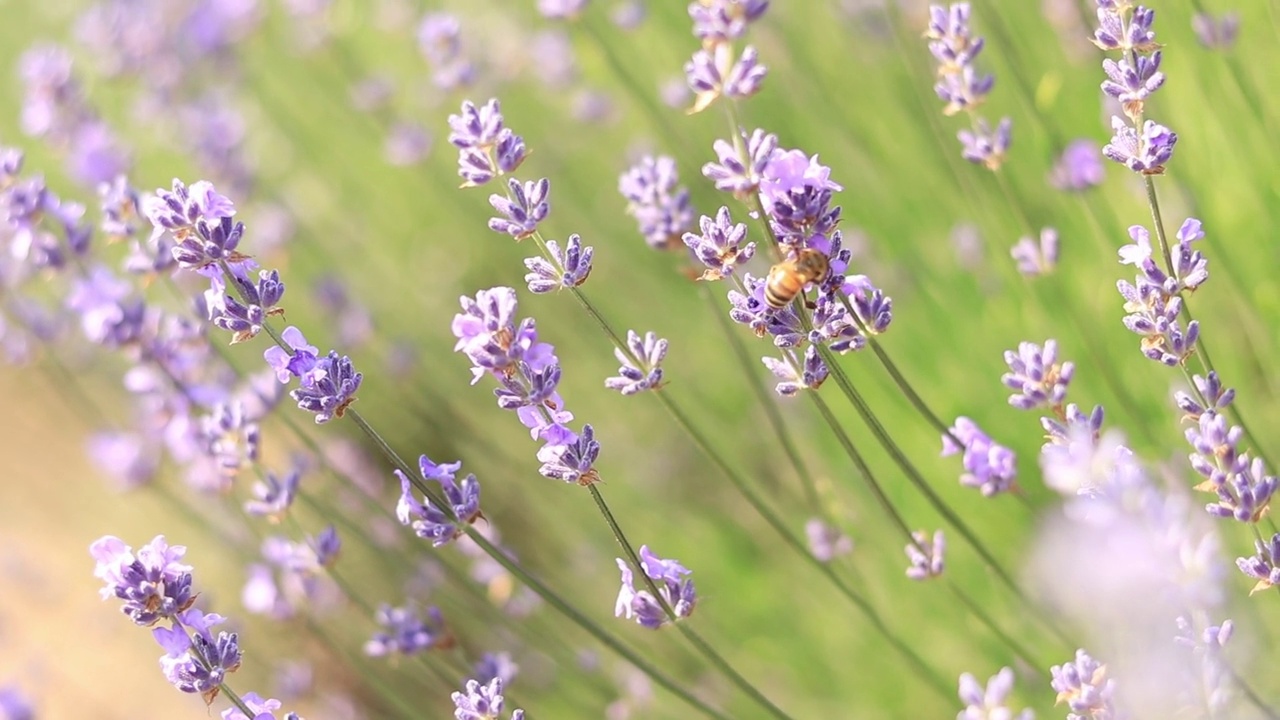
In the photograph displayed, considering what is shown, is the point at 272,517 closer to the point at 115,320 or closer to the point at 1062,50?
the point at 115,320

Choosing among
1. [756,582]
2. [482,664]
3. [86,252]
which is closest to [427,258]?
[756,582]

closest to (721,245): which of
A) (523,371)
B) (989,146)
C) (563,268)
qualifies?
(563,268)

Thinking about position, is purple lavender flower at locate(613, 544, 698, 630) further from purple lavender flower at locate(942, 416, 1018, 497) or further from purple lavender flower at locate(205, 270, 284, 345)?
purple lavender flower at locate(205, 270, 284, 345)

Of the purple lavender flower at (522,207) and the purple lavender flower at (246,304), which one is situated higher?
the purple lavender flower at (246,304)

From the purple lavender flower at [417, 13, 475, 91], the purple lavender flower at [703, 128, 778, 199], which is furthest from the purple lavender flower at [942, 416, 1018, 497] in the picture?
the purple lavender flower at [417, 13, 475, 91]

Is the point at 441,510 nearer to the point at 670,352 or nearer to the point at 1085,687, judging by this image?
the point at 1085,687

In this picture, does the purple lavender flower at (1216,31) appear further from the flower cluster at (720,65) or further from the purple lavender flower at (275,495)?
the purple lavender flower at (275,495)

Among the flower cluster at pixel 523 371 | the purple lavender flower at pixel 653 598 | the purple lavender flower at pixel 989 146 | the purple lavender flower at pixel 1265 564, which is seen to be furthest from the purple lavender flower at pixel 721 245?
the purple lavender flower at pixel 1265 564

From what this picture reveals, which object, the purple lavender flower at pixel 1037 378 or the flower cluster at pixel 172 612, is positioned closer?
the flower cluster at pixel 172 612
